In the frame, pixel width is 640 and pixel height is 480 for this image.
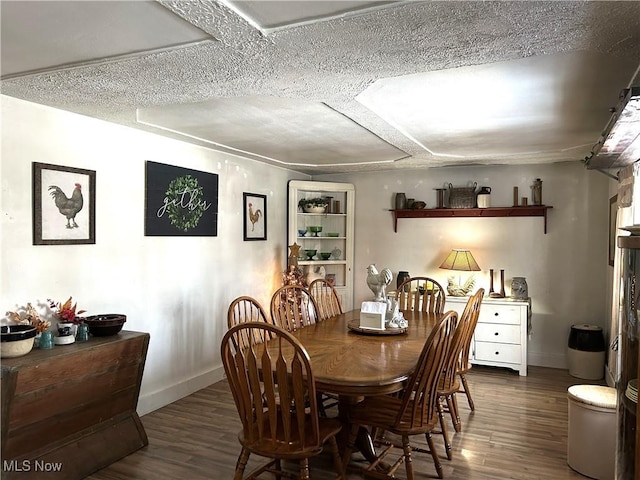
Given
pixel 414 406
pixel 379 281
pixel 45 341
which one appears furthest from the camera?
pixel 379 281

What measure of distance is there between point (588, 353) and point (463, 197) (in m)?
2.03

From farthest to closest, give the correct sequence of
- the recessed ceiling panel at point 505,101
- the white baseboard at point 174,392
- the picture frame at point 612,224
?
the picture frame at point 612,224
the white baseboard at point 174,392
the recessed ceiling panel at point 505,101

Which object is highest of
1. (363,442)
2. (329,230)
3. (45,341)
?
(329,230)

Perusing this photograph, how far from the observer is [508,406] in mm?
3928

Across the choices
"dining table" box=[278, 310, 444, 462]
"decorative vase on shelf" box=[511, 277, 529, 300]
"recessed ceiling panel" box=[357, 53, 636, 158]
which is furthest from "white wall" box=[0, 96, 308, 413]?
"decorative vase on shelf" box=[511, 277, 529, 300]

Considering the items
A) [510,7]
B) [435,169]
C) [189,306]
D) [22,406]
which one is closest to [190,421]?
[189,306]

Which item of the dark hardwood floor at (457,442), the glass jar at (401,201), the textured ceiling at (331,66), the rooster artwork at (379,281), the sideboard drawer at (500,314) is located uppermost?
the textured ceiling at (331,66)

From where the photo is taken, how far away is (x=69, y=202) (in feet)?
10.1

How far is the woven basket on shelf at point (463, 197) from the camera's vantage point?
17.7 ft

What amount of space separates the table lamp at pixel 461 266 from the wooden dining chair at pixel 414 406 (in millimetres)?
2607

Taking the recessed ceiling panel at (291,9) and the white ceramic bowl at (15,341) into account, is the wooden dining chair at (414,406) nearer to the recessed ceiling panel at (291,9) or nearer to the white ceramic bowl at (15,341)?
the recessed ceiling panel at (291,9)

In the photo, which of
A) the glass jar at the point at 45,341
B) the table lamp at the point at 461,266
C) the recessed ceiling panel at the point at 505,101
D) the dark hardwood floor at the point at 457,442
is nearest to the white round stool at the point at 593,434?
the dark hardwood floor at the point at 457,442

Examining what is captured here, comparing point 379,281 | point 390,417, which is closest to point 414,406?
point 390,417

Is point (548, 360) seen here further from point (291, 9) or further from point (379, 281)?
point (291, 9)
